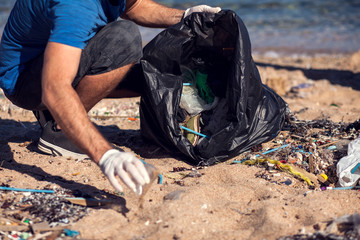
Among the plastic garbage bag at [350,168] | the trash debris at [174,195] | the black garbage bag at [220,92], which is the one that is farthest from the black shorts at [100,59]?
the plastic garbage bag at [350,168]

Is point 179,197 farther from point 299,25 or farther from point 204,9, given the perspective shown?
point 299,25

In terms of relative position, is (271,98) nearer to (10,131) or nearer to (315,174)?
(315,174)

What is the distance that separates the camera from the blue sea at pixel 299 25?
7422mm

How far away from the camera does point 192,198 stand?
1.96m

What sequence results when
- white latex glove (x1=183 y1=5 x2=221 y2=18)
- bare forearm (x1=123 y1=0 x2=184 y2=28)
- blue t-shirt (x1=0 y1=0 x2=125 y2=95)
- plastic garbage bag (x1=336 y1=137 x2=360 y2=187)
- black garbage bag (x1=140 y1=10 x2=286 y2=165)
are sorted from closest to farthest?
blue t-shirt (x1=0 y1=0 x2=125 y2=95) < plastic garbage bag (x1=336 y1=137 x2=360 y2=187) < black garbage bag (x1=140 y1=10 x2=286 y2=165) < white latex glove (x1=183 y1=5 x2=221 y2=18) < bare forearm (x1=123 y1=0 x2=184 y2=28)

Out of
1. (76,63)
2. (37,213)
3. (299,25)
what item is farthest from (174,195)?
(299,25)

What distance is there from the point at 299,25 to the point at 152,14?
23.0 ft

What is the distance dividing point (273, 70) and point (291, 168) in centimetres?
337

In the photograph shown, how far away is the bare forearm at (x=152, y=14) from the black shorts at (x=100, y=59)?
40 centimetres

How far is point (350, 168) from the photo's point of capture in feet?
7.55

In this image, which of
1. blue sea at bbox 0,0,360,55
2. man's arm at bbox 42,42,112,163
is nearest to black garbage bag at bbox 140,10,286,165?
man's arm at bbox 42,42,112,163

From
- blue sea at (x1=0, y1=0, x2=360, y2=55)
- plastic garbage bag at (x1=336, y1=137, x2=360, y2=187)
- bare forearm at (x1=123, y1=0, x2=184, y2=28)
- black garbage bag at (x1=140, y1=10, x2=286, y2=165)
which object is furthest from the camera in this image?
blue sea at (x1=0, y1=0, x2=360, y2=55)

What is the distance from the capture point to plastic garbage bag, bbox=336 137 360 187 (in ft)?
7.39

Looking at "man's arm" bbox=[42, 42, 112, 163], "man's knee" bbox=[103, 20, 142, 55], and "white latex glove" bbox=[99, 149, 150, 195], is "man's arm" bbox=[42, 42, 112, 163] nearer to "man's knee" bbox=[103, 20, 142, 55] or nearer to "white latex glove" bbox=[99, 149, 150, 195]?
"white latex glove" bbox=[99, 149, 150, 195]
